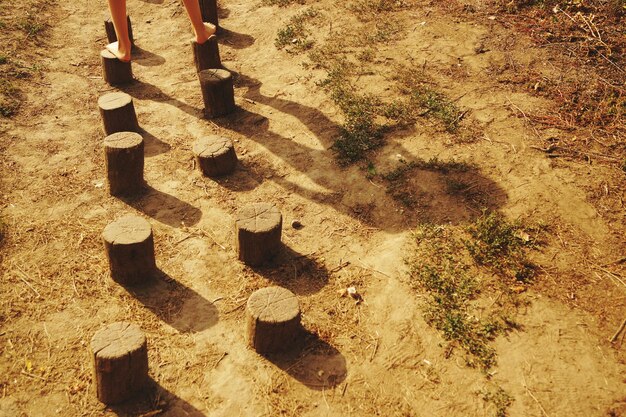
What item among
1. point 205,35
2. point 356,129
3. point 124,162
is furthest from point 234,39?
point 124,162

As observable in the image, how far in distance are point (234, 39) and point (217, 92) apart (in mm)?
2613

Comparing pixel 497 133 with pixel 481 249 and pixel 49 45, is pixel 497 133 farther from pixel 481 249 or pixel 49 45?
pixel 49 45

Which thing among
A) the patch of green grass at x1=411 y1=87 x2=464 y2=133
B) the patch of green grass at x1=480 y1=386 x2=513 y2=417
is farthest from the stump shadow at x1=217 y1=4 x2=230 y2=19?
the patch of green grass at x1=480 y1=386 x2=513 y2=417

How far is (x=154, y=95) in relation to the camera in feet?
23.4

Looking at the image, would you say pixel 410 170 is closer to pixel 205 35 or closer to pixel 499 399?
pixel 499 399

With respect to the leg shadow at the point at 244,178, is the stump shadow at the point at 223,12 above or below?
above

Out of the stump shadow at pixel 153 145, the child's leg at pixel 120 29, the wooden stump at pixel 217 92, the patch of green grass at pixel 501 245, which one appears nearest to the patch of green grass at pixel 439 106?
the patch of green grass at pixel 501 245

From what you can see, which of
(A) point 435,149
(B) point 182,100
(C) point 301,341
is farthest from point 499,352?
(B) point 182,100

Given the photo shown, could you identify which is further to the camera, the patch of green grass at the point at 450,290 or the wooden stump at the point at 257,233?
the wooden stump at the point at 257,233

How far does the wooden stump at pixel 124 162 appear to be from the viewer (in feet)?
16.7

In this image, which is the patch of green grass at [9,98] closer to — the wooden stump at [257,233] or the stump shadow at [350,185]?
the stump shadow at [350,185]

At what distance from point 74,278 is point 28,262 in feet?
1.75

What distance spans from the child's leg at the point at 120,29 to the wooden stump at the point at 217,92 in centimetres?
106

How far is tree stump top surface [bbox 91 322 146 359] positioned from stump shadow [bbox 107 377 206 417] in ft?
1.59
